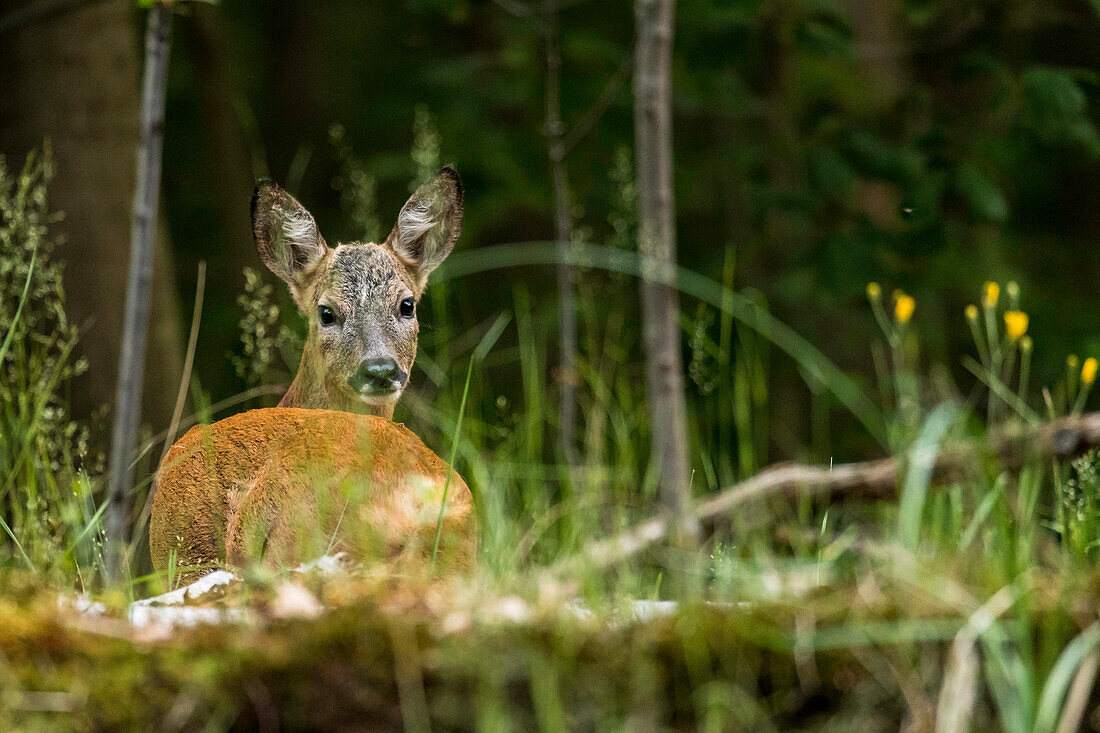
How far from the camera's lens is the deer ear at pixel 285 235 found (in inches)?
90.2

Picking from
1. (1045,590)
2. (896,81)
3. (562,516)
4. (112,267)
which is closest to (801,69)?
(896,81)

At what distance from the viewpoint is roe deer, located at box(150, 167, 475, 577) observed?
79.7 inches

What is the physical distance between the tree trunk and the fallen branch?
2.55 metres

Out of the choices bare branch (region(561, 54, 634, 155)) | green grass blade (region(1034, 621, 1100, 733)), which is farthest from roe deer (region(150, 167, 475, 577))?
bare branch (region(561, 54, 634, 155))

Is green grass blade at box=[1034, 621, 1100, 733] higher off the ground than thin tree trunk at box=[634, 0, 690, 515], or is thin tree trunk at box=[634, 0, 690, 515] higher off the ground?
thin tree trunk at box=[634, 0, 690, 515]

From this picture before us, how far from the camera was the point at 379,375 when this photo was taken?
2205 millimetres

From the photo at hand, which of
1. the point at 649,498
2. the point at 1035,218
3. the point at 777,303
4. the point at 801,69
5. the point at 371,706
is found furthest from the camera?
the point at 1035,218

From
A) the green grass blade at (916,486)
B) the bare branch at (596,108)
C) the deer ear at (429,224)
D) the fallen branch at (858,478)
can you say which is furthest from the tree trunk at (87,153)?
the green grass blade at (916,486)

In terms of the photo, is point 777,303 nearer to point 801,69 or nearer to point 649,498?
point 801,69

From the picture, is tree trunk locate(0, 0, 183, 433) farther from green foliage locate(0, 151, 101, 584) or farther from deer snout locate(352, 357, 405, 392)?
deer snout locate(352, 357, 405, 392)

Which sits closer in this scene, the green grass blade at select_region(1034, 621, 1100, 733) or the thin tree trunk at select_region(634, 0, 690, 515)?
the green grass blade at select_region(1034, 621, 1100, 733)

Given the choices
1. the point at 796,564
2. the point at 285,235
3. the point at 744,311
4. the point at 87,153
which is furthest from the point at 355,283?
the point at 87,153

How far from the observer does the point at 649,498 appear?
3061mm

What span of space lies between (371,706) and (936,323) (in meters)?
6.18
